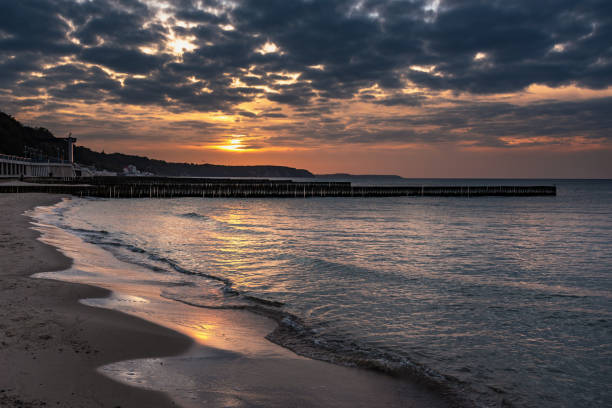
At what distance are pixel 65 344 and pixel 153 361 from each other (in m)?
1.11

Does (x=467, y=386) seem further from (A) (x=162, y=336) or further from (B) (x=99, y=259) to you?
(B) (x=99, y=259)

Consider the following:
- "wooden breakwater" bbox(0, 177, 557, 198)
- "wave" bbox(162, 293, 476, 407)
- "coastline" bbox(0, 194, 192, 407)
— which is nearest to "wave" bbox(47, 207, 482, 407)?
"wave" bbox(162, 293, 476, 407)

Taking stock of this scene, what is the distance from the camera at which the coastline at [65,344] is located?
12.5 feet

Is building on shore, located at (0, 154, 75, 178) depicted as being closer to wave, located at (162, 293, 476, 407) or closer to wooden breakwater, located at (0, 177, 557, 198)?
wooden breakwater, located at (0, 177, 557, 198)

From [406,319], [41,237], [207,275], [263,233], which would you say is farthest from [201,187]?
[406,319]

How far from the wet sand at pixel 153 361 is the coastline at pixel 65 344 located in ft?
0.04

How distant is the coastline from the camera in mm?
3799

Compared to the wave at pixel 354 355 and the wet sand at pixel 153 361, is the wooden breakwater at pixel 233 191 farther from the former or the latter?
the wave at pixel 354 355

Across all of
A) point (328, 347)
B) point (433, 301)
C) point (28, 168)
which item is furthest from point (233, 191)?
point (328, 347)

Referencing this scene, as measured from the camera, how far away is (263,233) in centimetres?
2225

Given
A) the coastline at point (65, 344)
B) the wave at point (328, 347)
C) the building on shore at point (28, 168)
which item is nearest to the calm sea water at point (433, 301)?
the wave at point (328, 347)

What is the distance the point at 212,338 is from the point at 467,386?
352 centimetres

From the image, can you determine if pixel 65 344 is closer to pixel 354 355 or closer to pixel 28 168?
pixel 354 355

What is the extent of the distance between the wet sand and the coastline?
0.5 inches
